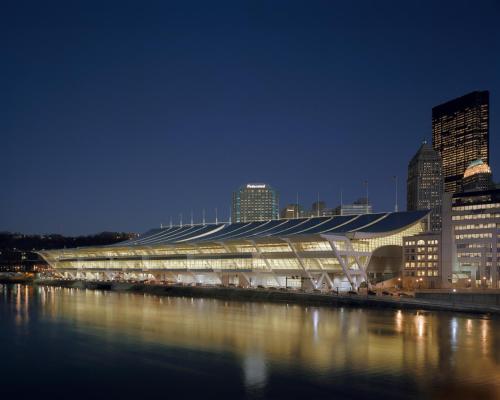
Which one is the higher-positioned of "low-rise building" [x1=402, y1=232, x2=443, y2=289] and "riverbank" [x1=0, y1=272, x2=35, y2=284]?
"low-rise building" [x1=402, y1=232, x2=443, y2=289]

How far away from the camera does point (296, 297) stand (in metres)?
66.7

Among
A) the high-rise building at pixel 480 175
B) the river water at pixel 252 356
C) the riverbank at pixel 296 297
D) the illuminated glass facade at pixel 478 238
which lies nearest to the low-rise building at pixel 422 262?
the illuminated glass facade at pixel 478 238

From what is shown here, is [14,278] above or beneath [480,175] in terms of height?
beneath

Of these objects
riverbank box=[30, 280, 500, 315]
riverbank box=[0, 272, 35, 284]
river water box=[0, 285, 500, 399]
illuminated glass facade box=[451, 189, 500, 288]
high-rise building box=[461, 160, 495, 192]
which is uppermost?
high-rise building box=[461, 160, 495, 192]

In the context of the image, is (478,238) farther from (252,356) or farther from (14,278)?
(14,278)

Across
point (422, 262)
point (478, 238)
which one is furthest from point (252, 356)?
point (478, 238)

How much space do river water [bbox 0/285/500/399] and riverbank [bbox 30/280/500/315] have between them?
10.1 ft

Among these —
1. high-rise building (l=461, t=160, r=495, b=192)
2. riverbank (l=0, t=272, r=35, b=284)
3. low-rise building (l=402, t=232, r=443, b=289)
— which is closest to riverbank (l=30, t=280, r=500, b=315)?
low-rise building (l=402, t=232, r=443, b=289)

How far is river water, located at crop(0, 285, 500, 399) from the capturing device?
77.6ft

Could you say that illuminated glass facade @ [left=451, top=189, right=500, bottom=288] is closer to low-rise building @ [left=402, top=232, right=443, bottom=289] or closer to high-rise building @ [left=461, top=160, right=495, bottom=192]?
low-rise building @ [left=402, top=232, right=443, bottom=289]

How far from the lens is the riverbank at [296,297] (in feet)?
177

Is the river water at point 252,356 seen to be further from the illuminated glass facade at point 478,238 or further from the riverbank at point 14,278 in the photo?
the riverbank at point 14,278

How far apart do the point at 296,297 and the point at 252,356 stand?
36.7m

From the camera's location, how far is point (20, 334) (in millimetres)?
40906
